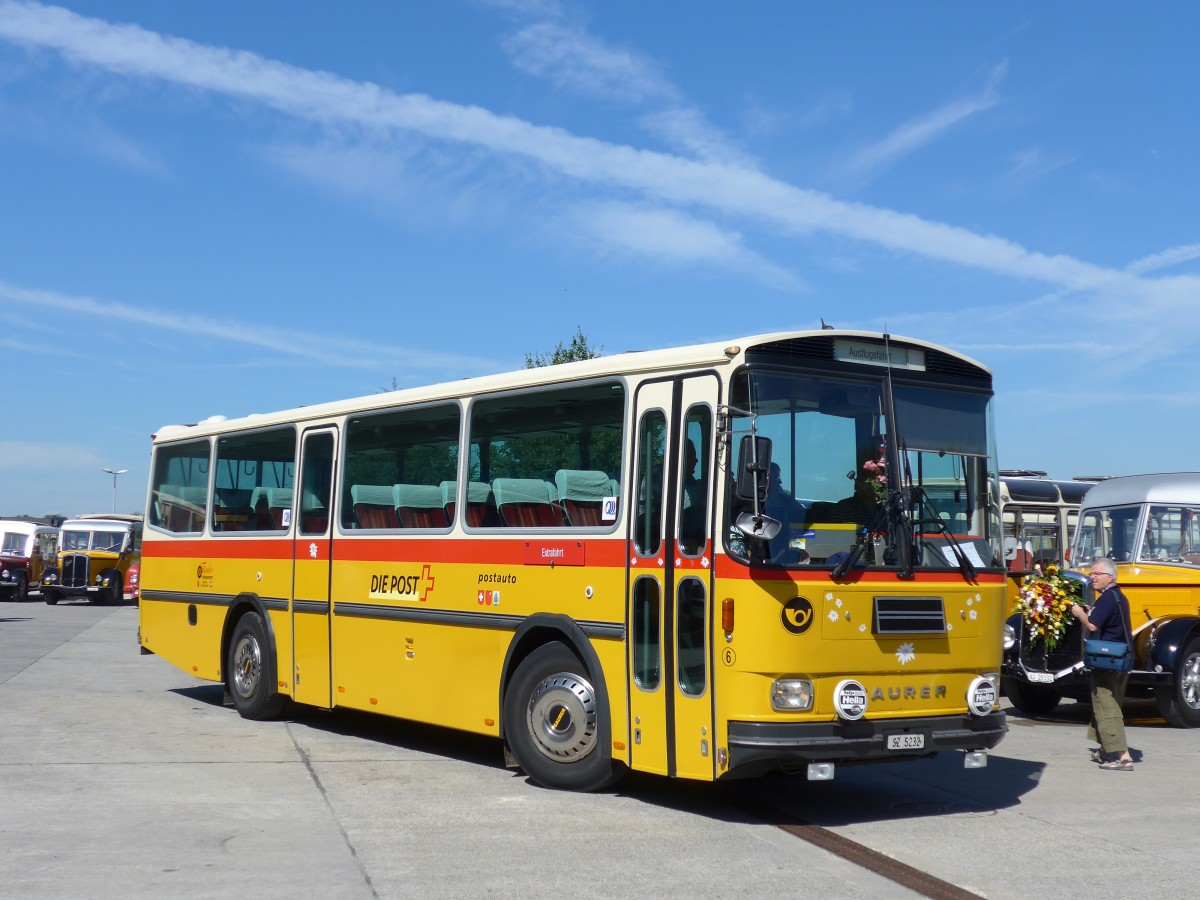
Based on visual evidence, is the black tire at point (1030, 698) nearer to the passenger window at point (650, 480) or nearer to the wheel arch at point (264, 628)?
the wheel arch at point (264, 628)

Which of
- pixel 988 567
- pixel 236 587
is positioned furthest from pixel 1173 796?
pixel 236 587

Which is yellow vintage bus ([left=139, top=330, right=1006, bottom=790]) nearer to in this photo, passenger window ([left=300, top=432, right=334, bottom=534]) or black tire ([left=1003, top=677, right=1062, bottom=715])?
passenger window ([left=300, top=432, right=334, bottom=534])

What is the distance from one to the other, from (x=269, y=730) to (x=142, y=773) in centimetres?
279

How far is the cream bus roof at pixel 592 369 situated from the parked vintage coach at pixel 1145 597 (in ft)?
19.4

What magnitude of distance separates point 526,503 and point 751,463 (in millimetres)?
2594

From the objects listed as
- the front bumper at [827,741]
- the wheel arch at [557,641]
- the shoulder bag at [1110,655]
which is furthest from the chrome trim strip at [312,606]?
the shoulder bag at [1110,655]

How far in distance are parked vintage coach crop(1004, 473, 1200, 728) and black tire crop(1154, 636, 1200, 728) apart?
0.03 feet

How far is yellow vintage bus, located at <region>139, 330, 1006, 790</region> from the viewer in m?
8.27

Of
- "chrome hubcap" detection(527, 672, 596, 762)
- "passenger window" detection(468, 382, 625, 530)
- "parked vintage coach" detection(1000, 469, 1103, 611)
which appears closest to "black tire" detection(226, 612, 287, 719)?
"passenger window" detection(468, 382, 625, 530)

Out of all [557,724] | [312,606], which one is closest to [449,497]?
[557,724]

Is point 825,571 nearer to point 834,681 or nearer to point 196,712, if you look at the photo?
point 834,681

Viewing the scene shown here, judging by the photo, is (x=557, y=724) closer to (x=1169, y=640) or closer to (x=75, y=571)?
(x=1169, y=640)

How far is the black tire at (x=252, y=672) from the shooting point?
526 inches

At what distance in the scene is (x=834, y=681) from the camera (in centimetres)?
833
